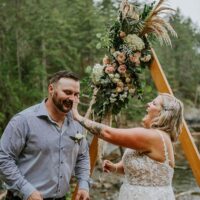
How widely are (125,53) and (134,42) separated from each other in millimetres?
156

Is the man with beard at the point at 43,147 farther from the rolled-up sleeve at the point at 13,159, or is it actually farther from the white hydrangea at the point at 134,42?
the white hydrangea at the point at 134,42

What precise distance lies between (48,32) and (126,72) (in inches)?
783

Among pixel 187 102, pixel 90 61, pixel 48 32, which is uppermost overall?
pixel 48 32

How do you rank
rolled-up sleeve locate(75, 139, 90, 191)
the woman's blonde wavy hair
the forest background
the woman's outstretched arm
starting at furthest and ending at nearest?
the forest background, rolled-up sleeve locate(75, 139, 90, 191), the woman's blonde wavy hair, the woman's outstretched arm

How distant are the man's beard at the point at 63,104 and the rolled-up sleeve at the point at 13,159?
35 centimetres

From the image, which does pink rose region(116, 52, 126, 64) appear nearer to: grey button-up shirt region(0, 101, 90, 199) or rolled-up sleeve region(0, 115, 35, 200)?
grey button-up shirt region(0, 101, 90, 199)

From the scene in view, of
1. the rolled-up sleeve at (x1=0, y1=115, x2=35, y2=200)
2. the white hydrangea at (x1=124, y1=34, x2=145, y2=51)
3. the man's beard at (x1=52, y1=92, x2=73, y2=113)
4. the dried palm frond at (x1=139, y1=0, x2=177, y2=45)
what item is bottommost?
the rolled-up sleeve at (x1=0, y1=115, x2=35, y2=200)

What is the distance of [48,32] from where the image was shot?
2419cm

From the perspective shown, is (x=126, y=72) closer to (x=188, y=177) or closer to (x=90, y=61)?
(x=188, y=177)

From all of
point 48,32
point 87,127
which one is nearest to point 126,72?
point 87,127

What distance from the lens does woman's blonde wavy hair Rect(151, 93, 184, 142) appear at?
371 cm

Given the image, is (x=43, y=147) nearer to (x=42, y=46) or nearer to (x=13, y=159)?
(x=13, y=159)

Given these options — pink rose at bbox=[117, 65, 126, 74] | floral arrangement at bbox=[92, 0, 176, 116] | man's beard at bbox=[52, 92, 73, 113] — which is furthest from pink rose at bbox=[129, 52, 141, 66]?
man's beard at bbox=[52, 92, 73, 113]

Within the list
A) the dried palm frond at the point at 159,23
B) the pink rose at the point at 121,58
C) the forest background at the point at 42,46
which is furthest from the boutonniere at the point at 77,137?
the forest background at the point at 42,46
